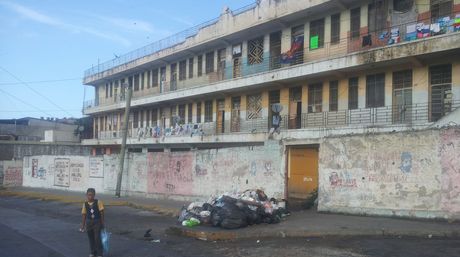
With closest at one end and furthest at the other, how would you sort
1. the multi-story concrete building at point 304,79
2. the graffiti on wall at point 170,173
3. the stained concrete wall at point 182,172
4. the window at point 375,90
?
the stained concrete wall at point 182,172, the multi-story concrete building at point 304,79, the graffiti on wall at point 170,173, the window at point 375,90

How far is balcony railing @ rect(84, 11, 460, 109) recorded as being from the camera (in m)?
24.2

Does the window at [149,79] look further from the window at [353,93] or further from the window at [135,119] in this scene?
the window at [353,93]

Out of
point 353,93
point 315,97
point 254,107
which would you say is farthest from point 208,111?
point 353,93

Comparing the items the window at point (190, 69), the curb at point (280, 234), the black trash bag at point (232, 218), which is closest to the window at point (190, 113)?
the window at point (190, 69)

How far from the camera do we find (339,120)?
27906mm

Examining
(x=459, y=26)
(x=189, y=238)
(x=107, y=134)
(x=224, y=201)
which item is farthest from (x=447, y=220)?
(x=107, y=134)

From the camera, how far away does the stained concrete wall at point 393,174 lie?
14.2 m

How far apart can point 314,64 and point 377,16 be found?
13.6 ft

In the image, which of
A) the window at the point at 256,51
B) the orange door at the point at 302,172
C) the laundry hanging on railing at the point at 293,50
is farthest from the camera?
the window at the point at 256,51

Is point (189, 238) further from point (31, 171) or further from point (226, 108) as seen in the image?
point (31, 171)

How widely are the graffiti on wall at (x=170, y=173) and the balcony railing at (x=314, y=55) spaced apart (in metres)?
9.08

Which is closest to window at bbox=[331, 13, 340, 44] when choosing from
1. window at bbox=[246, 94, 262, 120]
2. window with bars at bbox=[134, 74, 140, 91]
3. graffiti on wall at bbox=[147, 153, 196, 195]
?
window at bbox=[246, 94, 262, 120]

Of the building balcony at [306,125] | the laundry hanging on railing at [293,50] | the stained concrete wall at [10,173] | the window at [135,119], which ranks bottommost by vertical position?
the stained concrete wall at [10,173]

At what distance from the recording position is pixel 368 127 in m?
24.9
